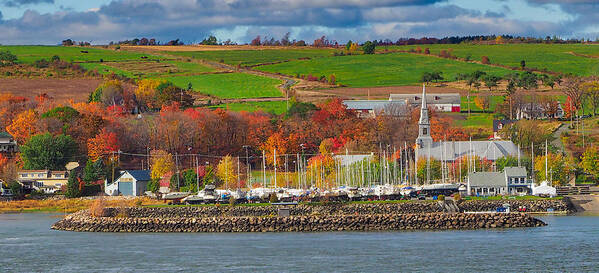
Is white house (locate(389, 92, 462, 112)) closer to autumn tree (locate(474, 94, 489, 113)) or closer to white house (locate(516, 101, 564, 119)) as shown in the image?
autumn tree (locate(474, 94, 489, 113))

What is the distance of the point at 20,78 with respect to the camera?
190625 millimetres

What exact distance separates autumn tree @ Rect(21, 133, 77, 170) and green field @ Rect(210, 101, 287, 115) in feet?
123

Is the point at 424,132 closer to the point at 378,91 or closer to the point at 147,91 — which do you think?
the point at 378,91

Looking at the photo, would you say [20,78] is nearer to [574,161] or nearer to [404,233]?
[574,161]

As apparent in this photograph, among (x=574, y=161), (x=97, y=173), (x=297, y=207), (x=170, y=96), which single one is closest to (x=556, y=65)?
(x=170, y=96)

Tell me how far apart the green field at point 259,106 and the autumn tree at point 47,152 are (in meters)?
37.6

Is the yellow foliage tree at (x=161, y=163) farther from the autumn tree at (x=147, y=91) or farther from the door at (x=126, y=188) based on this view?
the autumn tree at (x=147, y=91)

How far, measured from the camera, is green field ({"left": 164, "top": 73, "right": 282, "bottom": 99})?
593ft

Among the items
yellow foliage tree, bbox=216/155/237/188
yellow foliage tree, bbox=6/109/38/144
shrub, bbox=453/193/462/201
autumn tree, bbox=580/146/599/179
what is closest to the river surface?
shrub, bbox=453/193/462/201

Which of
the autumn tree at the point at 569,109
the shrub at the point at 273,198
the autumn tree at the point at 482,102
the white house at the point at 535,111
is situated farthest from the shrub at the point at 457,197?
the autumn tree at the point at 482,102

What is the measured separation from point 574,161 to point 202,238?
5485cm

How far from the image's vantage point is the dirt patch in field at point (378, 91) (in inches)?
7121

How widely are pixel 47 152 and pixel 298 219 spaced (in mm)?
56651

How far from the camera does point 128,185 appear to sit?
119812 mm
